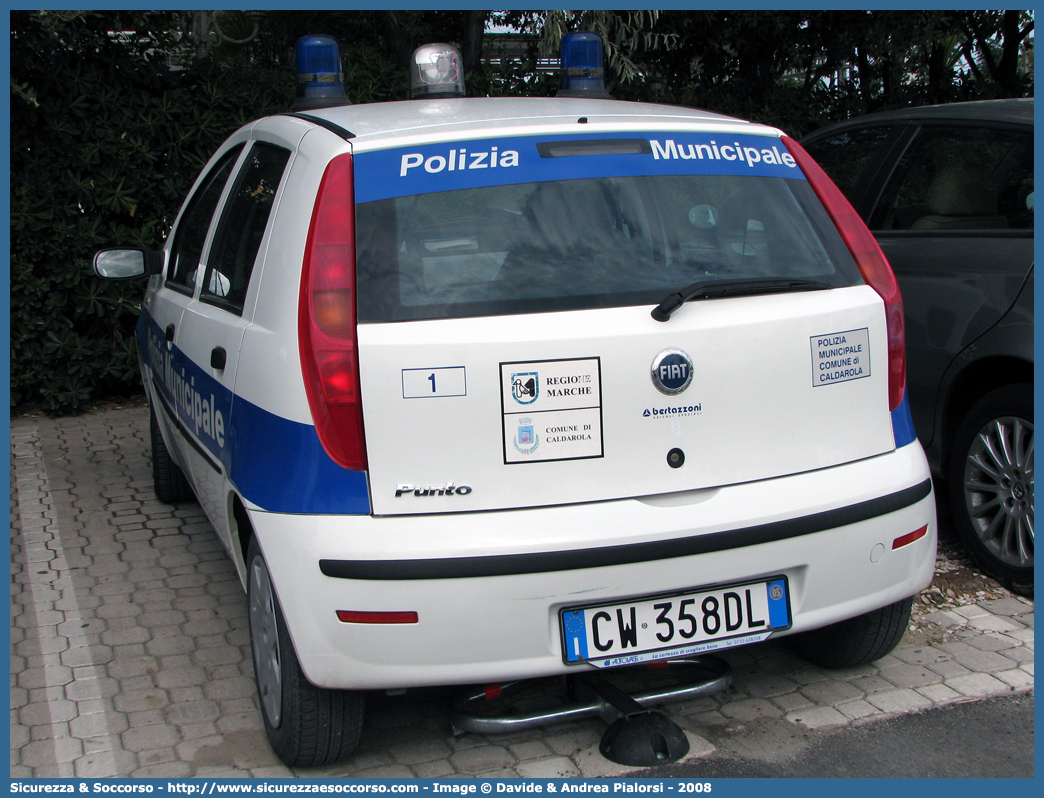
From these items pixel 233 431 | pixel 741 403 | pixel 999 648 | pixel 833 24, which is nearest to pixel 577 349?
pixel 741 403

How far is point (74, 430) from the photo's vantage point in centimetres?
666

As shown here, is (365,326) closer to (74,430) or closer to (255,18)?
(74,430)

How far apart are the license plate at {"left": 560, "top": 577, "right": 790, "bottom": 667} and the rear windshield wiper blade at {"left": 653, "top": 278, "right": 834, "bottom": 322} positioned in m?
0.69

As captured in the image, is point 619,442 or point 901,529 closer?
point 619,442

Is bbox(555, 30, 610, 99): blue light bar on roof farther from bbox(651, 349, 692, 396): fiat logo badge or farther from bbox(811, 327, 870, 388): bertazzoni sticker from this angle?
bbox(651, 349, 692, 396): fiat logo badge

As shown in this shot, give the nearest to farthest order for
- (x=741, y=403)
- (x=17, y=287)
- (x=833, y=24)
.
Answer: (x=741, y=403) < (x=17, y=287) < (x=833, y=24)

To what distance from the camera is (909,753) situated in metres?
2.83

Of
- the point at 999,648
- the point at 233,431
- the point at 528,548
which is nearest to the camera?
the point at 528,548

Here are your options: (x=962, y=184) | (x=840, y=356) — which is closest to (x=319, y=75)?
(x=840, y=356)

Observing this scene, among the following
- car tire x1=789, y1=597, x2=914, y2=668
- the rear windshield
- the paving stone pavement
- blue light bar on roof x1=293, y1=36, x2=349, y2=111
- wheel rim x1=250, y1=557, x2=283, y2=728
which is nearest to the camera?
the rear windshield

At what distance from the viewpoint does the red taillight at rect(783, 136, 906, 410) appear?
2797 mm

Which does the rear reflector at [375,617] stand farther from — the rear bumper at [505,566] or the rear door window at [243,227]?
the rear door window at [243,227]

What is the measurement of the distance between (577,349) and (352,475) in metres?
0.60

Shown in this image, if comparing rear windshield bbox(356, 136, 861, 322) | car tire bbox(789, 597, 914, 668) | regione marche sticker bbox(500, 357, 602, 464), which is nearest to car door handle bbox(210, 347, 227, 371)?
rear windshield bbox(356, 136, 861, 322)
